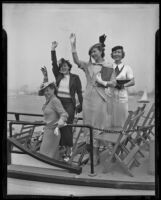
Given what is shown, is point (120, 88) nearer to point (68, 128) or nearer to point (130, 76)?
point (130, 76)

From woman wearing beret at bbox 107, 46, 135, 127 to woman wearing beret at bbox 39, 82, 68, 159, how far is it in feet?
0.97

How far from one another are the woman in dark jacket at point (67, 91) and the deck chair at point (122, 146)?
0.18 m

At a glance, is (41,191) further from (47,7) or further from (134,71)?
(47,7)

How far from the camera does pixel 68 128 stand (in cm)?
228

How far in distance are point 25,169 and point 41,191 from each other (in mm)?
160

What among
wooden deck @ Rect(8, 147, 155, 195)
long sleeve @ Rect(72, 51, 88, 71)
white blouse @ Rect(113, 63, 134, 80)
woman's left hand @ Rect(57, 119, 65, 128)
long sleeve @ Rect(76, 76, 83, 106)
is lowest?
wooden deck @ Rect(8, 147, 155, 195)

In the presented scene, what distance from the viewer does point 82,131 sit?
228 cm

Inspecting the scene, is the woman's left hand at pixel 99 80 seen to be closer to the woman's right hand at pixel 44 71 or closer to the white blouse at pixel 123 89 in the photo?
the white blouse at pixel 123 89

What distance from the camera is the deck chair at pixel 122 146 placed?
7.43ft

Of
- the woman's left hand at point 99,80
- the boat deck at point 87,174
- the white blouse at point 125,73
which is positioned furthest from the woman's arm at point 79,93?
the boat deck at point 87,174

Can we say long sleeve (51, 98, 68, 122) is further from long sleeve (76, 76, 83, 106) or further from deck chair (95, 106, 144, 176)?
deck chair (95, 106, 144, 176)

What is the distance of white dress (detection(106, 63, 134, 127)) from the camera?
89.9 inches

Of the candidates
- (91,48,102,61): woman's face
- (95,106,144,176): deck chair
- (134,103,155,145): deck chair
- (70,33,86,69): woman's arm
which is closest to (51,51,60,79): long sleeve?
(70,33,86,69): woman's arm

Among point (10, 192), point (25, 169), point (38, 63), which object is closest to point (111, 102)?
point (38, 63)
